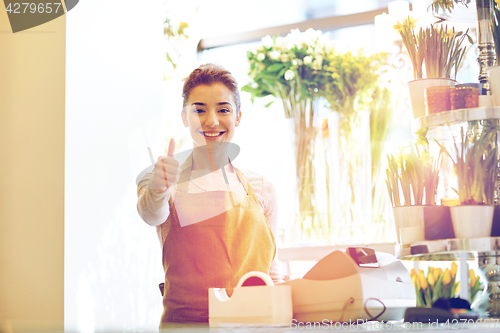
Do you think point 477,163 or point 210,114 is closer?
point 477,163

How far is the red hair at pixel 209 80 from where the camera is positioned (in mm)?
593

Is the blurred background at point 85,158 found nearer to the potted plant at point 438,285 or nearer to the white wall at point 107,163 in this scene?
the white wall at point 107,163

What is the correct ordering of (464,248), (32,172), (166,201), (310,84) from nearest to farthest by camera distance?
1. (464,248)
2. (166,201)
3. (32,172)
4. (310,84)

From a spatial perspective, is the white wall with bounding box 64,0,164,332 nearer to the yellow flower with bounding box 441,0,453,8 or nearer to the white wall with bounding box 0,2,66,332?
the white wall with bounding box 0,2,66,332

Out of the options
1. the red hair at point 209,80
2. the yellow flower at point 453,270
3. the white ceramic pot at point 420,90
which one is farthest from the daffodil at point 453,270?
the red hair at point 209,80

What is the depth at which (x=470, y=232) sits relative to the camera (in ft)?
1.12

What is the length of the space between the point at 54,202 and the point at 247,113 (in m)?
0.58

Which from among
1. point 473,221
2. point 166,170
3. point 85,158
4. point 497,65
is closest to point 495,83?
point 497,65

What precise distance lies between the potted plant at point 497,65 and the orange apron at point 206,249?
33cm

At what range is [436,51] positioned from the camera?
1.31ft

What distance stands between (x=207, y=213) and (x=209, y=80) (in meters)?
0.18

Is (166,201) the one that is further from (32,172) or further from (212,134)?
(32,172)

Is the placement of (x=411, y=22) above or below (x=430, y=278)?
above

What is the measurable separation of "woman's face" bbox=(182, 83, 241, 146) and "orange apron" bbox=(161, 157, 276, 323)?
0.05m
